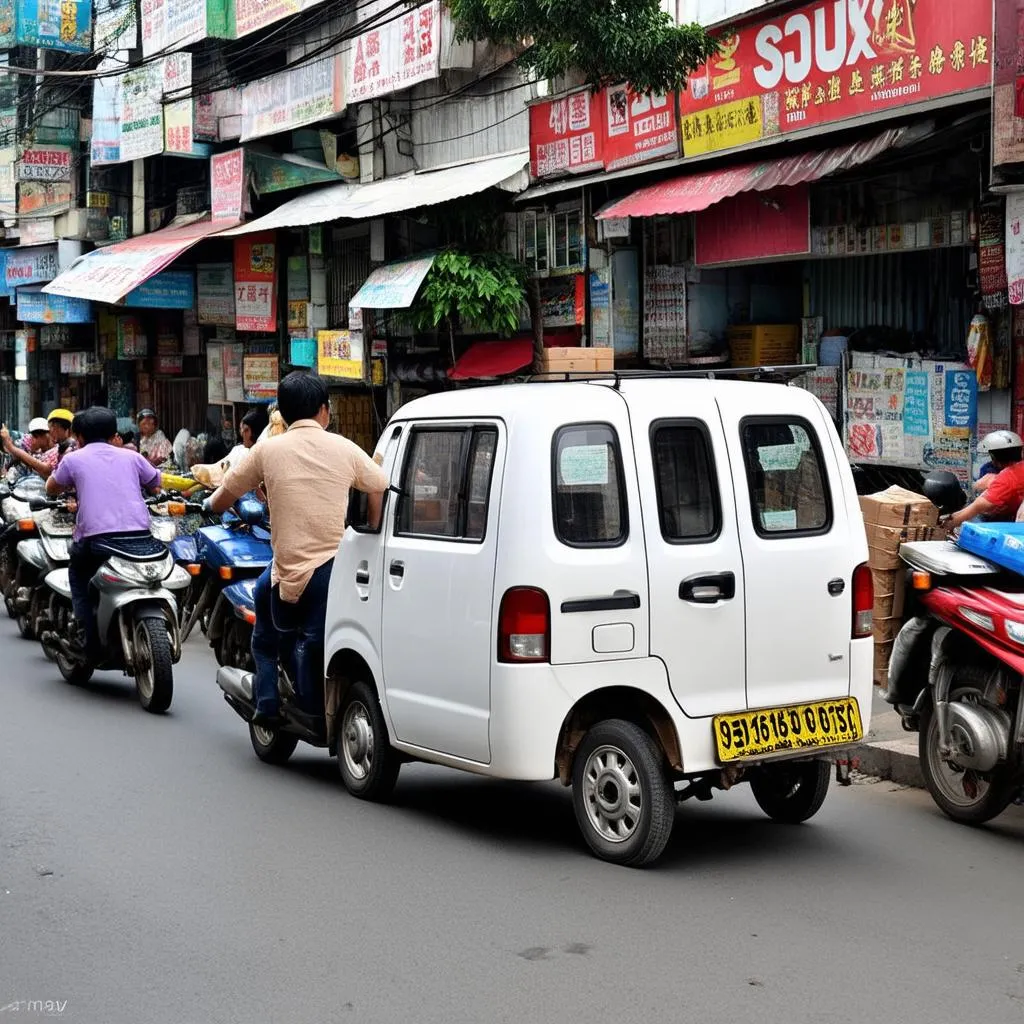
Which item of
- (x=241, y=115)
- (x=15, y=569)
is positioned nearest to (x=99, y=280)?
(x=241, y=115)

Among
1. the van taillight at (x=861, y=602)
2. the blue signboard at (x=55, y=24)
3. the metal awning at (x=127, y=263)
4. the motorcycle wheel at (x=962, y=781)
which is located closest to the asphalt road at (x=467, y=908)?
the motorcycle wheel at (x=962, y=781)

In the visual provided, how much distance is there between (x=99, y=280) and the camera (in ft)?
72.6

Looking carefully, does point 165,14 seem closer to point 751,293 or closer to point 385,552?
point 751,293

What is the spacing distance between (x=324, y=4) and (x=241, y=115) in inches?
122

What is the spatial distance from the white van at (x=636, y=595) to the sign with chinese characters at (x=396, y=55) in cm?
1190

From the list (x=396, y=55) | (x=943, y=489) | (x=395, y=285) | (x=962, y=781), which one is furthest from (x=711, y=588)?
(x=396, y=55)

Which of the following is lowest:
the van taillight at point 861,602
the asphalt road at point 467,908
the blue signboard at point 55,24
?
the asphalt road at point 467,908

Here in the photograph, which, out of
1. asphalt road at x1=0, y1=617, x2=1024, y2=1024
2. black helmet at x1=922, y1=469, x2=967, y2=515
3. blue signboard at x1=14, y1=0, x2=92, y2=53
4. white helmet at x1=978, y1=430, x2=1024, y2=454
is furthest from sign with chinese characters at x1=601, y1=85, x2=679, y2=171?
blue signboard at x1=14, y1=0, x2=92, y2=53

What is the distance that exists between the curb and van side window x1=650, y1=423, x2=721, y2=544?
2087 millimetres

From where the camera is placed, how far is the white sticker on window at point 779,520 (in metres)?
5.66

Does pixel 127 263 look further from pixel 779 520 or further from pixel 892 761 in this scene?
pixel 779 520

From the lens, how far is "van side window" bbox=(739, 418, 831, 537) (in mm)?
5676

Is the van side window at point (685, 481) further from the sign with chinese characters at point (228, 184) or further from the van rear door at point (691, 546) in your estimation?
the sign with chinese characters at point (228, 184)

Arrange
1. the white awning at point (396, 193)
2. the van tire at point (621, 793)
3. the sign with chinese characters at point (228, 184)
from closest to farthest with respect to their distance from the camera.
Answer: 1. the van tire at point (621, 793)
2. the white awning at point (396, 193)
3. the sign with chinese characters at point (228, 184)
